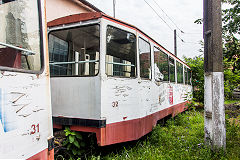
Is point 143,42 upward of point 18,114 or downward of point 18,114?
upward

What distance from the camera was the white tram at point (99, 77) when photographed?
131 inches

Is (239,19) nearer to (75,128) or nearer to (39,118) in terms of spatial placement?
(75,128)

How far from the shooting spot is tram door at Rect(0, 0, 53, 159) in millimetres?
1535

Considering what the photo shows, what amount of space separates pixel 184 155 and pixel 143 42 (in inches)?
103

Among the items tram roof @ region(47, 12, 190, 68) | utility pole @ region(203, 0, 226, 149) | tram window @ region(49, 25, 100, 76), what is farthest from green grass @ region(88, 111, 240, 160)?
tram roof @ region(47, 12, 190, 68)

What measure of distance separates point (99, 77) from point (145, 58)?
1.62 meters

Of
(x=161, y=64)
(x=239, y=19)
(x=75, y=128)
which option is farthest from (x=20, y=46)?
(x=239, y=19)

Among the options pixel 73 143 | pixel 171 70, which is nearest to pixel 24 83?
pixel 73 143

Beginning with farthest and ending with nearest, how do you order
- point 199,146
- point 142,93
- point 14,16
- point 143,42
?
1. point 143,42
2. point 142,93
3. point 199,146
4. point 14,16

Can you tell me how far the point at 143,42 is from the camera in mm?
4414

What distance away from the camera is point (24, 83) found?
173 centimetres

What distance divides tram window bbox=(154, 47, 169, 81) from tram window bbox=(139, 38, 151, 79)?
56cm

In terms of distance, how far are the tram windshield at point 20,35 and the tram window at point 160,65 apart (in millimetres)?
3681

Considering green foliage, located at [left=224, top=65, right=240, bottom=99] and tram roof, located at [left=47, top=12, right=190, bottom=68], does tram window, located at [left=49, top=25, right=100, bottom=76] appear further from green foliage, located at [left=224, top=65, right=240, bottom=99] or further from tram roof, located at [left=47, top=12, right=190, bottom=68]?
green foliage, located at [left=224, top=65, right=240, bottom=99]
